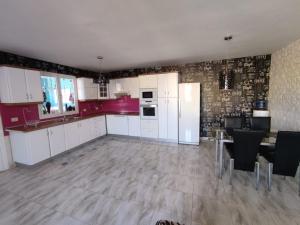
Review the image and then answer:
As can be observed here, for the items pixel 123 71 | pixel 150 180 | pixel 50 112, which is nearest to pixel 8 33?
pixel 50 112

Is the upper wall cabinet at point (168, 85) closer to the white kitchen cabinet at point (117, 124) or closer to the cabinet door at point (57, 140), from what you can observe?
the white kitchen cabinet at point (117, 124)

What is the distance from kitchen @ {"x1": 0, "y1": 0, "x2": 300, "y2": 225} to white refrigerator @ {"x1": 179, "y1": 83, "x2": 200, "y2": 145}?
3 cm

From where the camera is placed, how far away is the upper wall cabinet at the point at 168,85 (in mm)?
4488

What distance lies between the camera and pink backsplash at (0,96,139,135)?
3.29 metres

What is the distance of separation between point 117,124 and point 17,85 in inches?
117

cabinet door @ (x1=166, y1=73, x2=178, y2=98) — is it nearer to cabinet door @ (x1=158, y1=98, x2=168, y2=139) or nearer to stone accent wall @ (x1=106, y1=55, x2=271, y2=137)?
cabinet door @ (x1=158, y1=98, x2=168, y2=139)

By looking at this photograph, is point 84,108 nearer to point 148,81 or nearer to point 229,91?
point 148,81

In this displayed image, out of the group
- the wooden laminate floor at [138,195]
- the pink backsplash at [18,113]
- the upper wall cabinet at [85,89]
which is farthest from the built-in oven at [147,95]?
the pink backsplash at [18,113]

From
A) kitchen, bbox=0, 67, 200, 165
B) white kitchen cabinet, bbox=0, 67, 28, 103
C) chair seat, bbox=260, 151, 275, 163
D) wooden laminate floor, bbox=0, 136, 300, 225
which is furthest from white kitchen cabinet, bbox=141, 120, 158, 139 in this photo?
white kitchen cabinet, bbox=0, 67, 28, 103

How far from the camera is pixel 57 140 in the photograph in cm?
378

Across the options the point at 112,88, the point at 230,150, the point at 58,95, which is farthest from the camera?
the point at 112,88

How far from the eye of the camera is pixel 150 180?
2.75 metres

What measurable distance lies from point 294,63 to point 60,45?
176 inches

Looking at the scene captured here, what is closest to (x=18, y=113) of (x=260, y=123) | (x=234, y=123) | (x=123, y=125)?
(x=123, y=125)
